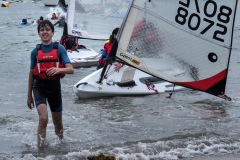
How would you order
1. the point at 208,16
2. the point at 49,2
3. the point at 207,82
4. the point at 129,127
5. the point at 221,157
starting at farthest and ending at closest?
1. the point at 49,2
2. the point at 207,82
3. the point at 208,16
4. the point at 129,127
5. the point at 221,157

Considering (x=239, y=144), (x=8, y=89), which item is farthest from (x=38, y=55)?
(x=8, y=89)

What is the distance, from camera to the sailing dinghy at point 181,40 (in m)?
5.26

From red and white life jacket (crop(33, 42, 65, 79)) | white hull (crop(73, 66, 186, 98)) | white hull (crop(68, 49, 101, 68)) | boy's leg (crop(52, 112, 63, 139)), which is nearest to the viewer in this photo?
red and white life jacket (crop(33, 42, 65, 79))

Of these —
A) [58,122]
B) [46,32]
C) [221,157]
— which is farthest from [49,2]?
[221,157]

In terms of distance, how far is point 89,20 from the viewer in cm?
1019

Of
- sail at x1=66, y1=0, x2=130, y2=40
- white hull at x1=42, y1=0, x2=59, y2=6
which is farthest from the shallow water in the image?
white hull at x1=42, y1=0, x2=59, y2=6

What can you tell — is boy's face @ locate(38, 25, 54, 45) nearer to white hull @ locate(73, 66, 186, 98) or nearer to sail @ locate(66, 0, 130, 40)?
white hull @ locate(73, 66, 186, 98)

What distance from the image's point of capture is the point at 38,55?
3.50 metres

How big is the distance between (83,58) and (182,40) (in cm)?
536

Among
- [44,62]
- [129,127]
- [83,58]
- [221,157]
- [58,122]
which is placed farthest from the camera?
[83,58]

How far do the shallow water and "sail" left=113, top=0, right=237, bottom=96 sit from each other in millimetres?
644

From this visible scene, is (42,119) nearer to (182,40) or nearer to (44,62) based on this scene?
(44,62)

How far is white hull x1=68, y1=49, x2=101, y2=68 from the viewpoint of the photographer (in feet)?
32.8

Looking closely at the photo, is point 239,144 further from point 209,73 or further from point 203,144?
point 209,73
